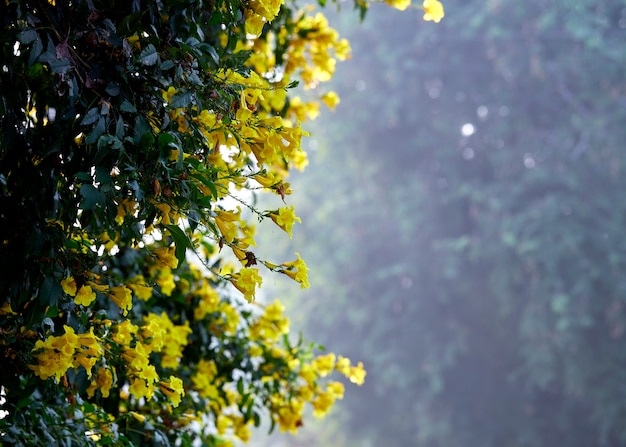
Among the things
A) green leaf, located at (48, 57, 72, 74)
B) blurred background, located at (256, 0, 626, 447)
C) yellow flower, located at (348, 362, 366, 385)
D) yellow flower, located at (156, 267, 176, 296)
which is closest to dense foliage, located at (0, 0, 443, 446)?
green leaf, located at (48, 57, 72, 74)

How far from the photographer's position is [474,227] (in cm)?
850

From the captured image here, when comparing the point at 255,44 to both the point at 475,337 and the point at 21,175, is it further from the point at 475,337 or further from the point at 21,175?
the point at 475,337

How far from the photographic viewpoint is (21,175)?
2.61 feet

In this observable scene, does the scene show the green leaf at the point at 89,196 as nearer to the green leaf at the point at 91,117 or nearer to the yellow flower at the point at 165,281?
the green leaf at the point at 91,117

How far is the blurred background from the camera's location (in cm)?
720

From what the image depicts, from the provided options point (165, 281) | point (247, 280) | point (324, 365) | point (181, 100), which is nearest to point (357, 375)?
point (324, 365)

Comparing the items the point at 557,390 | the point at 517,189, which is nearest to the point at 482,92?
the point at 517,189

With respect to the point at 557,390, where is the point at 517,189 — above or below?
above

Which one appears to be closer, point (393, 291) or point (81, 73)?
point (81, 73)

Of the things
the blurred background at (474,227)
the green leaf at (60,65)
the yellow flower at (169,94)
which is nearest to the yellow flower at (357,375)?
the yellow flower at (169,94)

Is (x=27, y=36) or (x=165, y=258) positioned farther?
(x=165, y=258)

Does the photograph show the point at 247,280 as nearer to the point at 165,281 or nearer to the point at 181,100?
the point at 181,100

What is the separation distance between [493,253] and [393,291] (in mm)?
1327

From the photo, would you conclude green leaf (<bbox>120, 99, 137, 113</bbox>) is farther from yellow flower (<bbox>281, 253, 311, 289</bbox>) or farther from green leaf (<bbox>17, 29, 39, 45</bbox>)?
yellow flower (<bbox>281, 253, 311, 289</bbox>)
